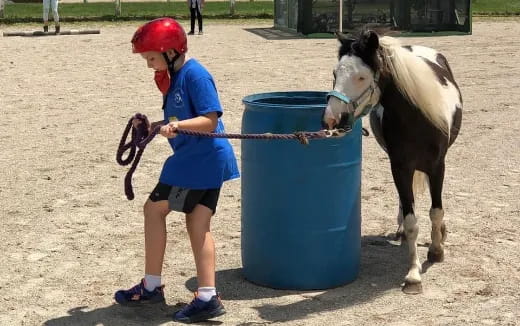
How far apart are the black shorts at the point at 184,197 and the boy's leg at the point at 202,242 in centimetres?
3

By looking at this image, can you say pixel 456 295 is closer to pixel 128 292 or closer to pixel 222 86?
pixel 128 292

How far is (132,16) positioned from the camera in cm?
2634

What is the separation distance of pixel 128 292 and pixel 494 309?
74.8 inches

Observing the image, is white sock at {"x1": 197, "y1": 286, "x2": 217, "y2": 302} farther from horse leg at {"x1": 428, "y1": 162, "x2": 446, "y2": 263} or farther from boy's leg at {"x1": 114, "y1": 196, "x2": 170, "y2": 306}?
horse leg at {"x1": 428, "y1": 162, "x2": 446, "y2": 263}

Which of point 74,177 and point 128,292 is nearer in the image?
point 128,292

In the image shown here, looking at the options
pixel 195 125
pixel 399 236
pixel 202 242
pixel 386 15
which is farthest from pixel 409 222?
pixel 386 15

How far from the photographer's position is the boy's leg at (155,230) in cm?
432

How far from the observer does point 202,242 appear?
4309 mm

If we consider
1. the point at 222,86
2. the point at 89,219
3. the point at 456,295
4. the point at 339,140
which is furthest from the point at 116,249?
the point at 222,86

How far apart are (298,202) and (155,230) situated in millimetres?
802

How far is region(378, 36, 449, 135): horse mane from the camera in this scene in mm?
4586

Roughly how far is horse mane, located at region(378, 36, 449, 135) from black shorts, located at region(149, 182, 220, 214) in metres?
1.14

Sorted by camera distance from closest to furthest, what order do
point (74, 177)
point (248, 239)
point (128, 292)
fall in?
point (128, 292), point (248, 239), point (74, 177)

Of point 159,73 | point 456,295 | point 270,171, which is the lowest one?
point 456,295
